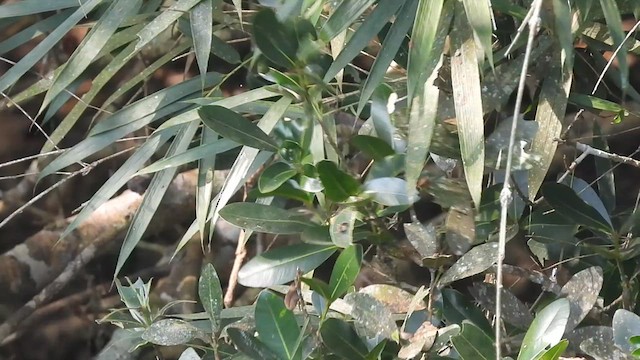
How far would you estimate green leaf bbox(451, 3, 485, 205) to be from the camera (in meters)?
0.53

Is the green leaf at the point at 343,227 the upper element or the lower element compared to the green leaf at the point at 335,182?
lower

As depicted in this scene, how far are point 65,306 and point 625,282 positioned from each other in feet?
3.61

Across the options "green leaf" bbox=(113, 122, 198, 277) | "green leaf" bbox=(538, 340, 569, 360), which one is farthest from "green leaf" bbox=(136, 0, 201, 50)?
"green leaf" bbox=(538, 340, 569, 360)

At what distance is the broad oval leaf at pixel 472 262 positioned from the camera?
1.74ft

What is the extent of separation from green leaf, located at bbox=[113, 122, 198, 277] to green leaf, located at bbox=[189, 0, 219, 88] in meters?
0.11

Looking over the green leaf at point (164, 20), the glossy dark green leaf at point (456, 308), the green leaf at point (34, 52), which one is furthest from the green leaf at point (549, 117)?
the green leaf at point (34, 52)

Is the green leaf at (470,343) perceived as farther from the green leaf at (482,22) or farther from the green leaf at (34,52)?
the green leaf at (34,52)

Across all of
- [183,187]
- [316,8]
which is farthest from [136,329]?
[183,187]

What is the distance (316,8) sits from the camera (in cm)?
59

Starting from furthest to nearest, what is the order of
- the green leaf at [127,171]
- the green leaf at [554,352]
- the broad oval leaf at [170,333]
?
the green leaf at [127,171]
the broad oval leaf at [170,333]
the green leaf at [554,352]

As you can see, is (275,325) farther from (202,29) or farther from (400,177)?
(202,29)

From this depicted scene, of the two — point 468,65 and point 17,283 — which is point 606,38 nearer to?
point 468,65

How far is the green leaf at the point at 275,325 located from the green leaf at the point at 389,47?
0.16 meters

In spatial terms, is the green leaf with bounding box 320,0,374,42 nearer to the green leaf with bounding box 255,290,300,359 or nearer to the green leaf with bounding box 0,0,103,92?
the green leaf with bounding box 255,290,300,359
